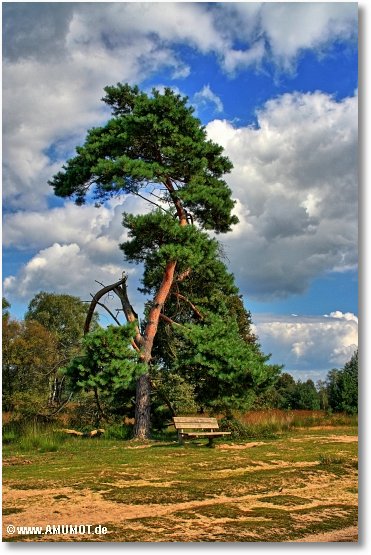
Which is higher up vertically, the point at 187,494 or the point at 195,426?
the point at 195,426

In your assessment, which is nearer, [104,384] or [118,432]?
[104,384]

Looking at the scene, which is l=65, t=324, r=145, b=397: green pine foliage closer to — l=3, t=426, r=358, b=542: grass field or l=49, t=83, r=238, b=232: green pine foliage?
l=3, t=426, r=358, b=542: grass field

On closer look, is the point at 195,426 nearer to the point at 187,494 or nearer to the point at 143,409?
the point at 143,409

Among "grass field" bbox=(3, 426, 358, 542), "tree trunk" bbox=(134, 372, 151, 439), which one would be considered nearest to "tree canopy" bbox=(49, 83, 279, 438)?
"tree trunk" bbox=(134, 372, 151, 439)

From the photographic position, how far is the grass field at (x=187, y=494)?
6586 millimetres

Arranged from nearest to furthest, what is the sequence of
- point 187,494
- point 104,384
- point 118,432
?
point 187,494, point 104,384, point 118,432

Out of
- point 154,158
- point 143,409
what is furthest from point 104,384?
point 154,158

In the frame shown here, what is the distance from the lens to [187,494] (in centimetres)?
795

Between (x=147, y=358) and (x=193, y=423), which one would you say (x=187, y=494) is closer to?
(x=193, y=423)

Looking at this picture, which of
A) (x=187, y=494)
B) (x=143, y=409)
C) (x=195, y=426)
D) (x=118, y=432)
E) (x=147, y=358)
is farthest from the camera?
(x=118, y=432)

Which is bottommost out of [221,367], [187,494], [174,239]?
[187,494]

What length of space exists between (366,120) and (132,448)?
846cm

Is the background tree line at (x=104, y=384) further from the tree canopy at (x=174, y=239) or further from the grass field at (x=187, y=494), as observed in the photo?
the grass field at (x=187, y=494)

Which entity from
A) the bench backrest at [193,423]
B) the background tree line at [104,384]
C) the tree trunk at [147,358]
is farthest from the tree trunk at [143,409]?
the bench backrest at [193,423]
